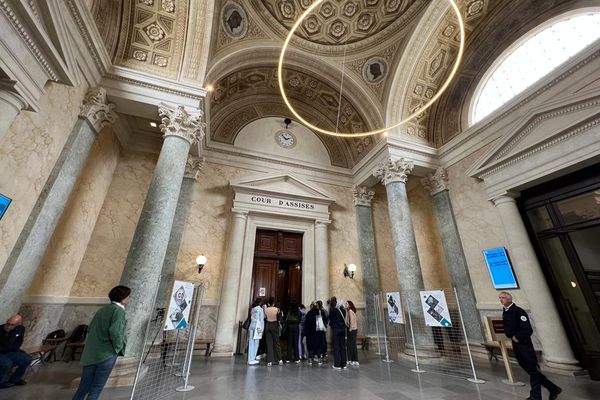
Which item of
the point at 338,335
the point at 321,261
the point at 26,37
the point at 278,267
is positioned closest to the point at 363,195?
the point at 321,261

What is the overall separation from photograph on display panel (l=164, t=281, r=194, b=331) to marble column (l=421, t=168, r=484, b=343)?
7.09m

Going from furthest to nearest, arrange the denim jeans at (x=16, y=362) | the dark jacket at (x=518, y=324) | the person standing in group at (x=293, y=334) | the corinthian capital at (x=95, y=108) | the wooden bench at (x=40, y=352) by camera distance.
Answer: the person standing in group at (x=293, y=334)
the corinthian capital at (x=95, y=108)
the wooden bench at (x=40, y=352)
the denim jeans at (x=16, y=362)
the dark jacket at (x=518, y=324)

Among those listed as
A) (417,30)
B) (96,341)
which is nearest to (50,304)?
(96,341)

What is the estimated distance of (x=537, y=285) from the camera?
5.33m

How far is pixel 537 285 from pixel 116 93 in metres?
10.1

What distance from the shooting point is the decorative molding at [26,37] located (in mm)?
2623

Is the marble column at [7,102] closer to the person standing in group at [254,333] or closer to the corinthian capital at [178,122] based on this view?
the corinthian capital at [178,122]

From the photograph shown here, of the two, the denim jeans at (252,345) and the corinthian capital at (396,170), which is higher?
the corinthian capital at (396,170)

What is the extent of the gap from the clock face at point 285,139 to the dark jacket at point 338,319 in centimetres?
643

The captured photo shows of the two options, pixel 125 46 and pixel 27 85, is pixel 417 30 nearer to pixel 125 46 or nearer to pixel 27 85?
pixel 125 46

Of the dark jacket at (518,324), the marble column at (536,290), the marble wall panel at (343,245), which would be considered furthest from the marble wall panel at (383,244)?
the dark jacket at (518,324)

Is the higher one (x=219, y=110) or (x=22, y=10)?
(x=219, y=110)

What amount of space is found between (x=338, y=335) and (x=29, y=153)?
650 centimetres

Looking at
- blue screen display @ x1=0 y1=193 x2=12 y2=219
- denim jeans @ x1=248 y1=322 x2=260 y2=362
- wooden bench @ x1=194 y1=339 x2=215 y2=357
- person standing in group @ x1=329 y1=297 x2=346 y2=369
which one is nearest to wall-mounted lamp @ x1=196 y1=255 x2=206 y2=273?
wooden bench @ x1=194 y1=339 x2=215 y2=357
